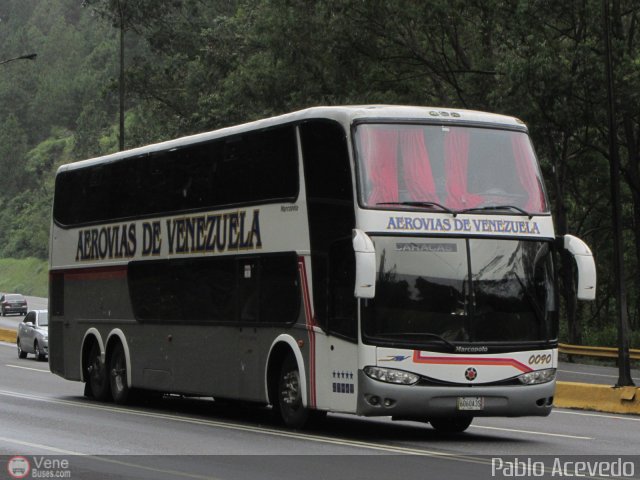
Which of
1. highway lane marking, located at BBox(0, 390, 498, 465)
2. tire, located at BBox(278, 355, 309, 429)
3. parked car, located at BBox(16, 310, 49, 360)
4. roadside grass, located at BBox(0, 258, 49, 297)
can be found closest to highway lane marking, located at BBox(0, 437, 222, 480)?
highway lane marking, located at BBox(0, 390, 498, 465)

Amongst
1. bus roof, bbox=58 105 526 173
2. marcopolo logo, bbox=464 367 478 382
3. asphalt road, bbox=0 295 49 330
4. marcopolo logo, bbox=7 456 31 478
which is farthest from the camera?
asphalt road, bbox=0 295 49 330

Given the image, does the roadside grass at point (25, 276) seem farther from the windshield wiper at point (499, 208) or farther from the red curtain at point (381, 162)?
the windshield wiper at point (499, 208)

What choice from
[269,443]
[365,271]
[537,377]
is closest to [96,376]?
[269,443]

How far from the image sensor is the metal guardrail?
37.1 m

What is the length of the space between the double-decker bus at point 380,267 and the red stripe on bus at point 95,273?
122 inches

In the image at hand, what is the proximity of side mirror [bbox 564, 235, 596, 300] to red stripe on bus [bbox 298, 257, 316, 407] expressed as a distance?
3.25m

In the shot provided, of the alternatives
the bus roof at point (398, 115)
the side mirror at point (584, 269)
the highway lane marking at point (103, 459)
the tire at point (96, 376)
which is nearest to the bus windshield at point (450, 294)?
the side mirror at point (584, 269)

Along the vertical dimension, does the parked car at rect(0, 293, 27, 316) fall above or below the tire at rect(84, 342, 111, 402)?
above

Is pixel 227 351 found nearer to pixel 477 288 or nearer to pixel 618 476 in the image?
pixel 477 288

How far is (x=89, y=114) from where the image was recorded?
135 metres

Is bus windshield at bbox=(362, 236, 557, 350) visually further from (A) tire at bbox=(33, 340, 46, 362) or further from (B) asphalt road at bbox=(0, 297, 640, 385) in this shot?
(A) tire at bbox=(33, 340, 46, 362)

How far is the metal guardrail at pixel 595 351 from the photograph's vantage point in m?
37.1

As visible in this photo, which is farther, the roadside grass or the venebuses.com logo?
the roadside grass

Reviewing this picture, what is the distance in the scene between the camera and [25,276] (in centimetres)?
12225
